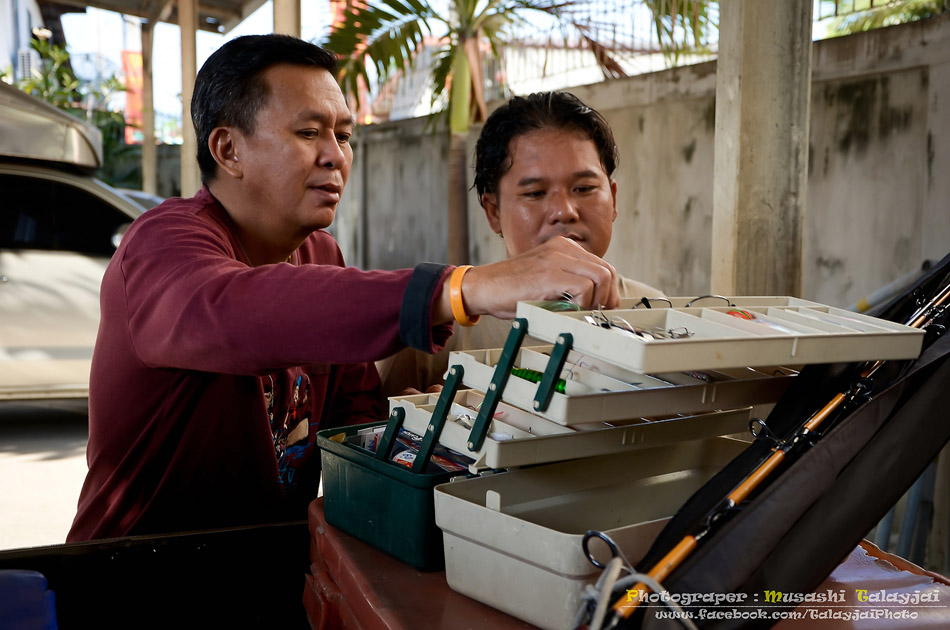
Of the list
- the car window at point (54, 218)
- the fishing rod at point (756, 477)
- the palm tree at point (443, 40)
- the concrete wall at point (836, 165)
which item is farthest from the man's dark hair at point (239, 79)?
the palm tree at point (443, 40)

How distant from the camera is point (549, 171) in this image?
2.11 metres

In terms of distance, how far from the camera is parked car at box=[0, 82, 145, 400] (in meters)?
5.03

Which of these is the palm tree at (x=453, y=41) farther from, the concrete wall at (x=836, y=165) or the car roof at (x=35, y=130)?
the car roof at (x=35, y=130)

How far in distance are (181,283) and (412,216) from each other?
8340 millimetres

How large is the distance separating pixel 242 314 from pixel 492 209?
129 cm

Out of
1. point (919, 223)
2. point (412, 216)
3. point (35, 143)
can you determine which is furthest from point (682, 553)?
point (412, 216)

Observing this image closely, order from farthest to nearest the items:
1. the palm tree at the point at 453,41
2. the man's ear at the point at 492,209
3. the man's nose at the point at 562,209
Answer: the palm tree at the point at 453,41 < the man's ear at the point at 492,209 < the man's nose at the point at 562,209

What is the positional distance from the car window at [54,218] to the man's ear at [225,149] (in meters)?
3.88

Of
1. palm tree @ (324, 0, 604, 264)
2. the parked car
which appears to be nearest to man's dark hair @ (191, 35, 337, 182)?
the parked car

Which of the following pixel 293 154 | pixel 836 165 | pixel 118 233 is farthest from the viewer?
pixel 118 233

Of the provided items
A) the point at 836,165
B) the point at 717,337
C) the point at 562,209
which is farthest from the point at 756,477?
the point at 836,165

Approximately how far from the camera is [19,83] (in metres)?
12.6

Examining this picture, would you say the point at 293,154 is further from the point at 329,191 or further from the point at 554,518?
the point at 554,518

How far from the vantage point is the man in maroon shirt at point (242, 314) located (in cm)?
111
